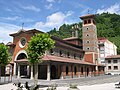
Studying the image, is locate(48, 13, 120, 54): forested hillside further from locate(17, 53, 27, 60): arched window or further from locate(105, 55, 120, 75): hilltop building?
locate(17, 53, 27, 60): arched window

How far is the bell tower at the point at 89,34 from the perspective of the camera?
5641 cm

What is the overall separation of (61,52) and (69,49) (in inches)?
191

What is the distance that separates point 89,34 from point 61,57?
59.7 feet

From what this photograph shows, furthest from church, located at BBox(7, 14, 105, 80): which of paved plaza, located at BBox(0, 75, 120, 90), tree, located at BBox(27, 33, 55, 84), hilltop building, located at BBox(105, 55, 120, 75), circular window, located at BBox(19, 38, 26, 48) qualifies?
tree, located at BBox(27, 33, 55, 84)

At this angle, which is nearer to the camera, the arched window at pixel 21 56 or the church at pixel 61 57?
the church at pixel 61 57

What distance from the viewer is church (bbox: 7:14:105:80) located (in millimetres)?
37406

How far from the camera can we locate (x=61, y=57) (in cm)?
4259

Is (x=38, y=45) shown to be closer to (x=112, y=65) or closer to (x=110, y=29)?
(x=112, y=65)

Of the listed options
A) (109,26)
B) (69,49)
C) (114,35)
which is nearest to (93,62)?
(69,49)

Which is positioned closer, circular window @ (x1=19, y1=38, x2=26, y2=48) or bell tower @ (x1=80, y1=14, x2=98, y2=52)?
circular window @ (x1=19, y1=38, x2=26, y2=48)

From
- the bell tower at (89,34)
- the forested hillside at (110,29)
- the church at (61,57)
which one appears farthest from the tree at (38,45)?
the forested hillside at (110,29)

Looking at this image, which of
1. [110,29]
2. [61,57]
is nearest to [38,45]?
[61,57]

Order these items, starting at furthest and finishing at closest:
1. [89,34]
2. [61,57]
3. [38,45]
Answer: [89,34] < [61,57] < [38,45]

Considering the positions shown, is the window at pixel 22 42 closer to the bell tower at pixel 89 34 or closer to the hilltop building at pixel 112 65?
the bell tower at pixel 89 34
